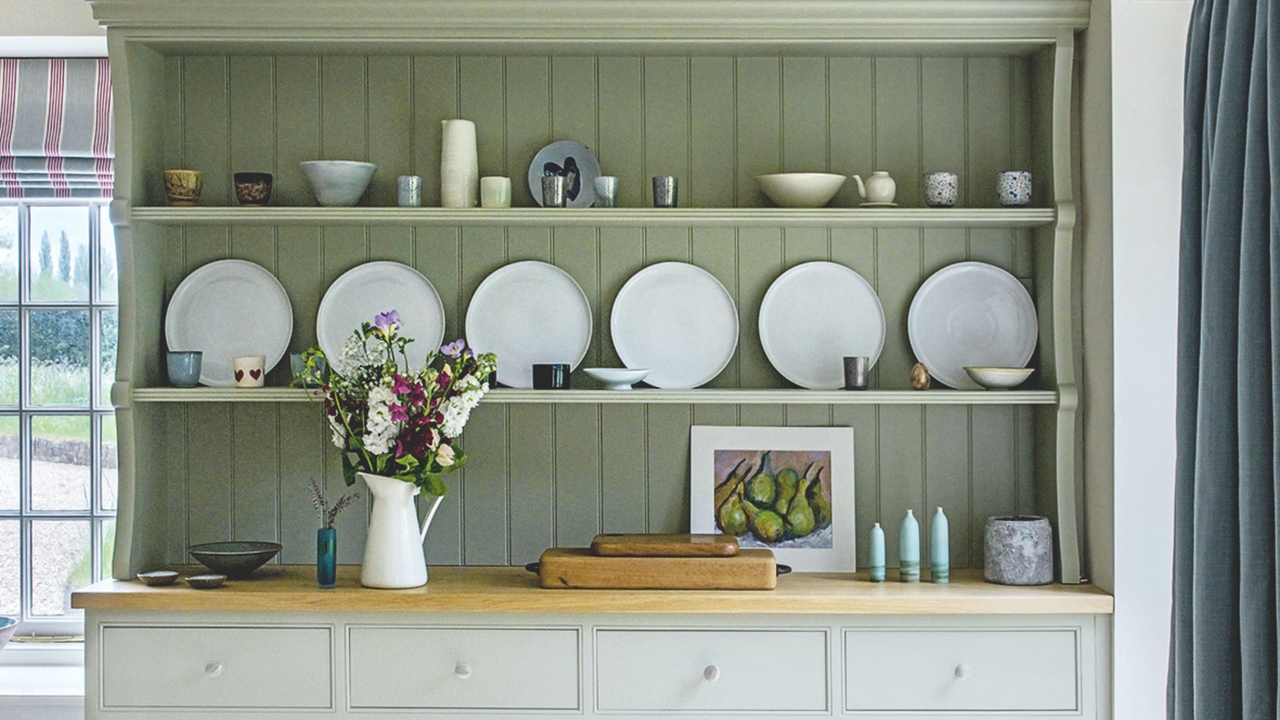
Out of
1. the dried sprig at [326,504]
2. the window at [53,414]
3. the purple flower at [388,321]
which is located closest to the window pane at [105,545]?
the window at [53,414]

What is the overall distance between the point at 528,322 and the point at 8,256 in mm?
1533

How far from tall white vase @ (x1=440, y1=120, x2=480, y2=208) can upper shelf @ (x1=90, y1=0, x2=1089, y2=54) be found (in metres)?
0.22

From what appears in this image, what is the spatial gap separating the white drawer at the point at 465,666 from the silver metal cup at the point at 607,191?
102 cm

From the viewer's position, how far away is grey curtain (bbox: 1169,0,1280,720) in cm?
190

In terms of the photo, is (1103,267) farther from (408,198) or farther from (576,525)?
(408,198)

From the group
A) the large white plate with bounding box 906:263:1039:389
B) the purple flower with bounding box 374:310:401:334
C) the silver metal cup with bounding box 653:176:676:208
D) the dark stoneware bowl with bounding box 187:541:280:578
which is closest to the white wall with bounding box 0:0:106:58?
the purple flower with bounding box 374:310:401:334

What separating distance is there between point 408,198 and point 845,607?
1.40 m

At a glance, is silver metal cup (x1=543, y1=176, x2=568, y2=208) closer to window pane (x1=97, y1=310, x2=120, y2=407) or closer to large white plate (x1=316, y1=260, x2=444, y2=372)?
large white plate (x1=316, y1=260, x2=444, y2=372)

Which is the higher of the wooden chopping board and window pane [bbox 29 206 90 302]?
window pane [bbox 29 206 90 302]

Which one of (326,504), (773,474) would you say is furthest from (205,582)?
(773,474)

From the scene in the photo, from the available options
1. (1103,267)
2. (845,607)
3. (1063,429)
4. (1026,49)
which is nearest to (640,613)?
(845,607)

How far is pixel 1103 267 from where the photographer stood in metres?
2.60

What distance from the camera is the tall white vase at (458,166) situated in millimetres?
2812

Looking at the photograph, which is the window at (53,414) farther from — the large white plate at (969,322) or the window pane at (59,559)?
the large white plate at (969,322)
